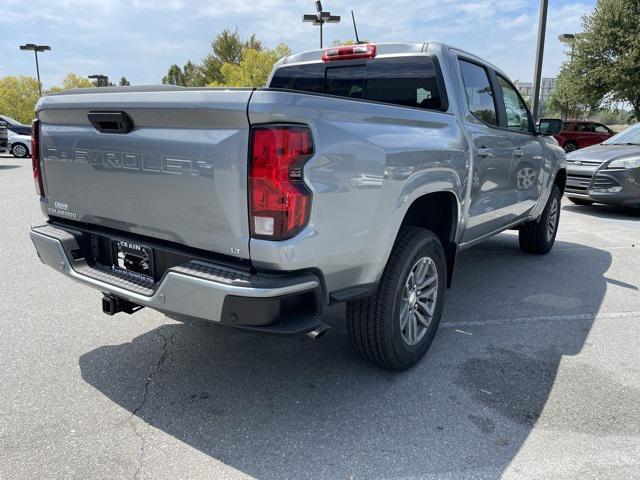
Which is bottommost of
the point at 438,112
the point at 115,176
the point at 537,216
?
the point at 537,216

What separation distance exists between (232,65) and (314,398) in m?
44.8

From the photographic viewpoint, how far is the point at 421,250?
10.1 ft

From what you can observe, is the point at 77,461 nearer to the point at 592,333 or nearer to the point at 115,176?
the point at 115,176

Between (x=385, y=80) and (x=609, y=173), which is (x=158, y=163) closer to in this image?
(x=385, y=80)

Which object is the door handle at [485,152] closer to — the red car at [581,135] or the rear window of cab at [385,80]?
the rear window of cab at [385,80]

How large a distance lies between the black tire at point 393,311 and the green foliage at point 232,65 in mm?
26940

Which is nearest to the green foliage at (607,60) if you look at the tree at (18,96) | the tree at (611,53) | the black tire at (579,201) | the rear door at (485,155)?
the tree at (611,53)

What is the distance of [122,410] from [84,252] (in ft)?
2.99

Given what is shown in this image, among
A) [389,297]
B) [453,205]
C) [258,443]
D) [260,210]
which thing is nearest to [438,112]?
[453,205]

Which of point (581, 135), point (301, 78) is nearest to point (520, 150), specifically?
point (301, 78)

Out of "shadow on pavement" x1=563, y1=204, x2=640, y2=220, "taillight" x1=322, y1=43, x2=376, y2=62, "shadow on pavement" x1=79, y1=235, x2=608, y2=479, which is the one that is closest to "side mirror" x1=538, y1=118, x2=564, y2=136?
"shadow on pavement" x1=79, y1=235, x2=608, y2=479

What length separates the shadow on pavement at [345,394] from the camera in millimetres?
2420

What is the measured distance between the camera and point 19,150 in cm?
2116

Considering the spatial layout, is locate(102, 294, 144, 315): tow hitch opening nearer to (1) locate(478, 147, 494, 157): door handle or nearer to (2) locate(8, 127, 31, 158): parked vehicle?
(1) locate(478, 147, 494, 157): door handle
